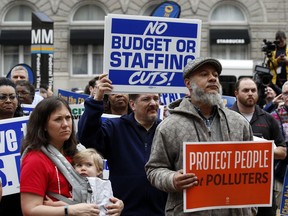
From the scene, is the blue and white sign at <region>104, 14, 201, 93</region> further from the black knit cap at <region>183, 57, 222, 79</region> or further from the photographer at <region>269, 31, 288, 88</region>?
the photographer at <region>269, 31, 288, 88</region>

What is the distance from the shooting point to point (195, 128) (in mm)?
4156

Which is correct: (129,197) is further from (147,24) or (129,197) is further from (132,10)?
(132,10)

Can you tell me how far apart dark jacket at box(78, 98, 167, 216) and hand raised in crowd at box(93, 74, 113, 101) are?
0.04m

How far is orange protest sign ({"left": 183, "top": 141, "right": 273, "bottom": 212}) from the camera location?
3.98 metres

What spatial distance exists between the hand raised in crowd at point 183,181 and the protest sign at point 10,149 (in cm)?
163

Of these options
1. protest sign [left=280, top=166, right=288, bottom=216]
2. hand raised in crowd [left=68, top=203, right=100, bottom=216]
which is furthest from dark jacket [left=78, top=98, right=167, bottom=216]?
protest sign [left=280, top=166, right=288, bottom=216]

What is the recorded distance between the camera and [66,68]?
34.0 m

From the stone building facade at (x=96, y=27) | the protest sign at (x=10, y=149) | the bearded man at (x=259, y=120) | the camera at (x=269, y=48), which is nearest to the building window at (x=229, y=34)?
the stone building facade at (x=96, y=27)

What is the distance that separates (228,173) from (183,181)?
0.32 metres

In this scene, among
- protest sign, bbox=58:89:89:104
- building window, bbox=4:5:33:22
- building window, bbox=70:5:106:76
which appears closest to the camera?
protest sign, bbox=58:89:89:104

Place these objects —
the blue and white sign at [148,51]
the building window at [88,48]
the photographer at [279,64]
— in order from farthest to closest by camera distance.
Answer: the building window at [88,48] < the photographer at [279,64] < the blue and white sign at [148,51]

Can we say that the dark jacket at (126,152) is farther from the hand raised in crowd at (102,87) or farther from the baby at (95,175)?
the baby at (95,175)

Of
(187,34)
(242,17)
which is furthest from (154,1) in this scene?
(187,34)

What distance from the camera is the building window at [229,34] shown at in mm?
33500
